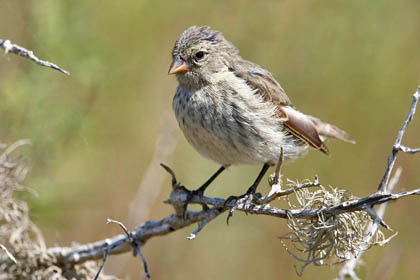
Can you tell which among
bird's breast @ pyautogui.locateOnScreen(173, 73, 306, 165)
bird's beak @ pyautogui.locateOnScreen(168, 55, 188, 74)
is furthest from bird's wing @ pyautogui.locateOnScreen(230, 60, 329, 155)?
bird's beak @ pyautogui.locateOnScreen(168, 55, 188, 74)

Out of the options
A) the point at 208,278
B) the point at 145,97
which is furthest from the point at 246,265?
the point at 145,97

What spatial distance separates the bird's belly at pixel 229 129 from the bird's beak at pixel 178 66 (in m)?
0.20

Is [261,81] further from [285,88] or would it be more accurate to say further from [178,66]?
[285,88]

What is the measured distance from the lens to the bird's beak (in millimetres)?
3948

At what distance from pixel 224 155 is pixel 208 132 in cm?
22

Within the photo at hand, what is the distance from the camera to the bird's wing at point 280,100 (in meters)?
4.06

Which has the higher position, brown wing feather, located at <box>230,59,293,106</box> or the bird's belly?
brown wing feather, located at <box>230,59,293,106</box>

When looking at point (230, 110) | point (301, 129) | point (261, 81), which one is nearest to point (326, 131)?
point (301, 129)

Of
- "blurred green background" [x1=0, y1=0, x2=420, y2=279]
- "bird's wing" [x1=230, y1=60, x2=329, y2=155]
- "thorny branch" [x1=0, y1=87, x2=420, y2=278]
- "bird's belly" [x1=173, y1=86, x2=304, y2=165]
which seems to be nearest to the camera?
"thorny branch" [x1=0, y1=87, x2=420, y2=278]

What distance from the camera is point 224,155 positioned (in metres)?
3.77

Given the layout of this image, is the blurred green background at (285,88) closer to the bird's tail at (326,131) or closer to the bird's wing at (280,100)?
the bird's tail at (326,131)

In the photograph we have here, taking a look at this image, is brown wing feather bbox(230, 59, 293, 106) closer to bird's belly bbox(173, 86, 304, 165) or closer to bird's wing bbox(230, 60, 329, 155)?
bird's wing bbox(230, 60, 329, 155)

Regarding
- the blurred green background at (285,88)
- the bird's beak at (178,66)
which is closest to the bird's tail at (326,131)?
the blurred green background at (285,88)

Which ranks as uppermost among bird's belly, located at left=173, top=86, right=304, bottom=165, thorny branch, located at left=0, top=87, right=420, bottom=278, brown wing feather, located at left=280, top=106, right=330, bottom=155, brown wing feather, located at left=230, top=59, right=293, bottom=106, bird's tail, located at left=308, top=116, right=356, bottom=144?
bird's tail, located at left=308, top=116, right=356, bottom=144
